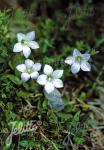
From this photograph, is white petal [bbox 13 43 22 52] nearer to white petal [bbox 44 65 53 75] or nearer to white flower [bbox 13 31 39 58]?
white flower [bbox 13 31 39 58]

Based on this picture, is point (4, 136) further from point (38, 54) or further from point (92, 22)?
point (92, 22)

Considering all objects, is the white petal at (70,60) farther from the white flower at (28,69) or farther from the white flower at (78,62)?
the white flower at (28,69)

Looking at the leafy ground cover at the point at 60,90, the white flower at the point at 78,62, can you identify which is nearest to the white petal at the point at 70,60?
the white flower at the point at 78,62

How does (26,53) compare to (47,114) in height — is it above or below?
above

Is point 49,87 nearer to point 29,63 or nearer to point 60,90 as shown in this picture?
point 29,63

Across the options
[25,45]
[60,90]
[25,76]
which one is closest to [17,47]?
[25,45]

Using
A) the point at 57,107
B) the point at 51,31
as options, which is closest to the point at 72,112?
the point at 57,107

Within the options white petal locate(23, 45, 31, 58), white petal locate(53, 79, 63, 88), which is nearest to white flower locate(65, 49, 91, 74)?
white petal locate(53, 79, 63, 88)
